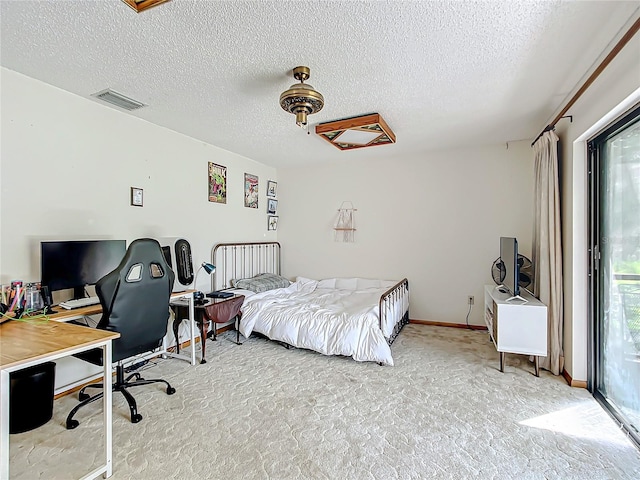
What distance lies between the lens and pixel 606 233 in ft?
7.63

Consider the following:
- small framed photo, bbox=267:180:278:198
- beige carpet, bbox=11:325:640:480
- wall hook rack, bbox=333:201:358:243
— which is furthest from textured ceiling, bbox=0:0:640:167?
beige carpet, bbox=11:325:640:480

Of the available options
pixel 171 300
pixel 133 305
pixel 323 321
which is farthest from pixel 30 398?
pixel 323 321

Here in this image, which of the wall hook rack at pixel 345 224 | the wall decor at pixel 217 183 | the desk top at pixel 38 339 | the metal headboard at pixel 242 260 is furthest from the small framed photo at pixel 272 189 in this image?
the desk top at pixel 38 339

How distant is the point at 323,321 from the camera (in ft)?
10.9

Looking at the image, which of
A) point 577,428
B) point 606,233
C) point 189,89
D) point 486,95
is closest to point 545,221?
point 606,233

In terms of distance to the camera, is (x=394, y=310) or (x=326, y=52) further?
(x=394, y=310)

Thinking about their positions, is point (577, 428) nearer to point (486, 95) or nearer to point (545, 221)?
point (545, 221)

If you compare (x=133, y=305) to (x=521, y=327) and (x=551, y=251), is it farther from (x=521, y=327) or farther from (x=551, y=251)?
(x=551, y=251)

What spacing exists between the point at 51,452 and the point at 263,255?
3.43m

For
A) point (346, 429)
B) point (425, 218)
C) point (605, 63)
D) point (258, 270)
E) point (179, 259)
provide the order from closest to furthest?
point (605, 63)
point (346, 429)
point (179, 259)
point (425, 218)
point (258, 270)

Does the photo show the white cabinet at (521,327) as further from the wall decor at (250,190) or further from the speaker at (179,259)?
the wall decor at (250,190)

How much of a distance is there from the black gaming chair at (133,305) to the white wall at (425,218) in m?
2.89

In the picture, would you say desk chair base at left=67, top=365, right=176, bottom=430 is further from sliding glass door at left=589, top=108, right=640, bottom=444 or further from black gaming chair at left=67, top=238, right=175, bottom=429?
sliding glass door at left=589, top=108, right=640, bottom=444

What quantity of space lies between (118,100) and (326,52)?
6.19 ft
